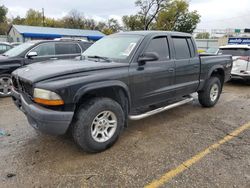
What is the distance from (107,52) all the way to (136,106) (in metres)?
1.13

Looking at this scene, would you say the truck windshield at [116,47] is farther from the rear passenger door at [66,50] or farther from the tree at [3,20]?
the tree at [3,20]

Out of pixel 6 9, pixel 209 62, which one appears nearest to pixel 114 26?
pixel 6 9

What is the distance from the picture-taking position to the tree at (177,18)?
40.8m

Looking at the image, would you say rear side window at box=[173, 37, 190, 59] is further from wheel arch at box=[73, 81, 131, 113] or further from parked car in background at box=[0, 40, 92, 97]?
parked car in background at box=[0, 40, 92, 97]

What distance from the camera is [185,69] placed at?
446 centimetres

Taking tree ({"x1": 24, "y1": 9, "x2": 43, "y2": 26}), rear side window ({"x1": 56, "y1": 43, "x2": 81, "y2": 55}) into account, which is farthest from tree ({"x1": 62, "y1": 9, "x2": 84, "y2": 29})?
rear side window ({"x1": 56, "y1": 43, "x2": 81, "y2": 55})

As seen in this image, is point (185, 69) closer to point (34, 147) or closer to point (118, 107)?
point (118, 107)

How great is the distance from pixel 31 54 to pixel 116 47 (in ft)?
11.9

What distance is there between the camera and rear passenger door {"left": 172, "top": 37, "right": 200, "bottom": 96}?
435 cm

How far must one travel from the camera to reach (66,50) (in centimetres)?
736

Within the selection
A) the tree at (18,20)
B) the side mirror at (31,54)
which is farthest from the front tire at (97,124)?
the tree at (18,20)

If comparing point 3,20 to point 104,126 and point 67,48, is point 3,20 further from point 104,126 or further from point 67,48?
point 104,126

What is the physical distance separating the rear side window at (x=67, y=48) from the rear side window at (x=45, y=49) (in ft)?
0.55

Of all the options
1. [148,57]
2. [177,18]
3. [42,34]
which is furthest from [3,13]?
[148,57]
